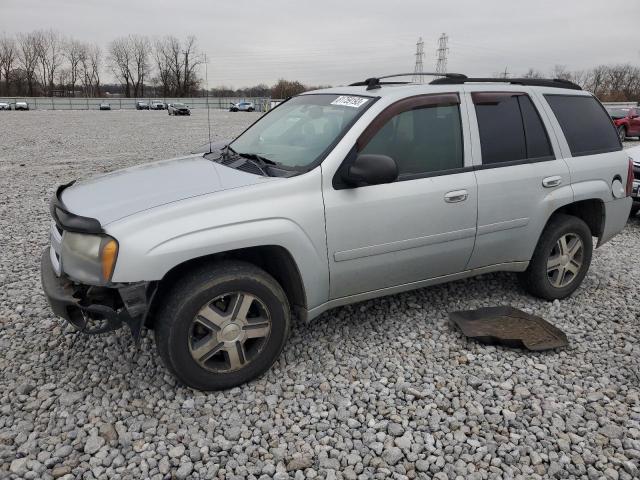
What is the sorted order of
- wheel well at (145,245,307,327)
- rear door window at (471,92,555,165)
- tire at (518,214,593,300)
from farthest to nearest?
1. tire at (518,214,593,300)
2. rear door window at (471,92,555,165)
3. wheel well at (145,245,307,327)

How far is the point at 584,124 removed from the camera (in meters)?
4.45

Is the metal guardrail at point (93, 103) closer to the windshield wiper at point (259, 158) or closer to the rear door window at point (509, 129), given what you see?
the rear door window at point (509, 129)

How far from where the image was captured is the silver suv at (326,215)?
2822mm

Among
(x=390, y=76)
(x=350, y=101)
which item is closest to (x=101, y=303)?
(x=350, y=101)

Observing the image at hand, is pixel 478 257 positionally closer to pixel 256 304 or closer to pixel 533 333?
pixel 533 333

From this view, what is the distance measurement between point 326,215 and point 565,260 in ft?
8.27

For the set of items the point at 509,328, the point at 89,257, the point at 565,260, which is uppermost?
the point at 89,257

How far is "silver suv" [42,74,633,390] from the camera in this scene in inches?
111

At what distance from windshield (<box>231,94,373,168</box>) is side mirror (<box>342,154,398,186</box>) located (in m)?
0.27

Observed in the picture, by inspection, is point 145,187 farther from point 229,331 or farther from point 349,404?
point 349,404

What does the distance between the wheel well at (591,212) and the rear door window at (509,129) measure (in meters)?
0.70

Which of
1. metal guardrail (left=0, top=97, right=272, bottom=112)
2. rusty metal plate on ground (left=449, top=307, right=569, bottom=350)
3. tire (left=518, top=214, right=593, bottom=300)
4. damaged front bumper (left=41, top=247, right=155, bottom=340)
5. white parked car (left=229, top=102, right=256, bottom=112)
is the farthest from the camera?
metal guardrail (left=0, top=97, right=272, bottom=112)

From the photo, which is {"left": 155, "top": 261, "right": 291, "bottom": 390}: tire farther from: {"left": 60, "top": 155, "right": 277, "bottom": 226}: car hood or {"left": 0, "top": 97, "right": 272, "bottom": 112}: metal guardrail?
{"left": 0, "top": 97, "right": 272, "bottom": 112}: metal guardrail

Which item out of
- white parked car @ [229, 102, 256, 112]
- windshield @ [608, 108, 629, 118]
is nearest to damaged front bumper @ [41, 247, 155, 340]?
windshield @ [608, 108, 629, 118]
